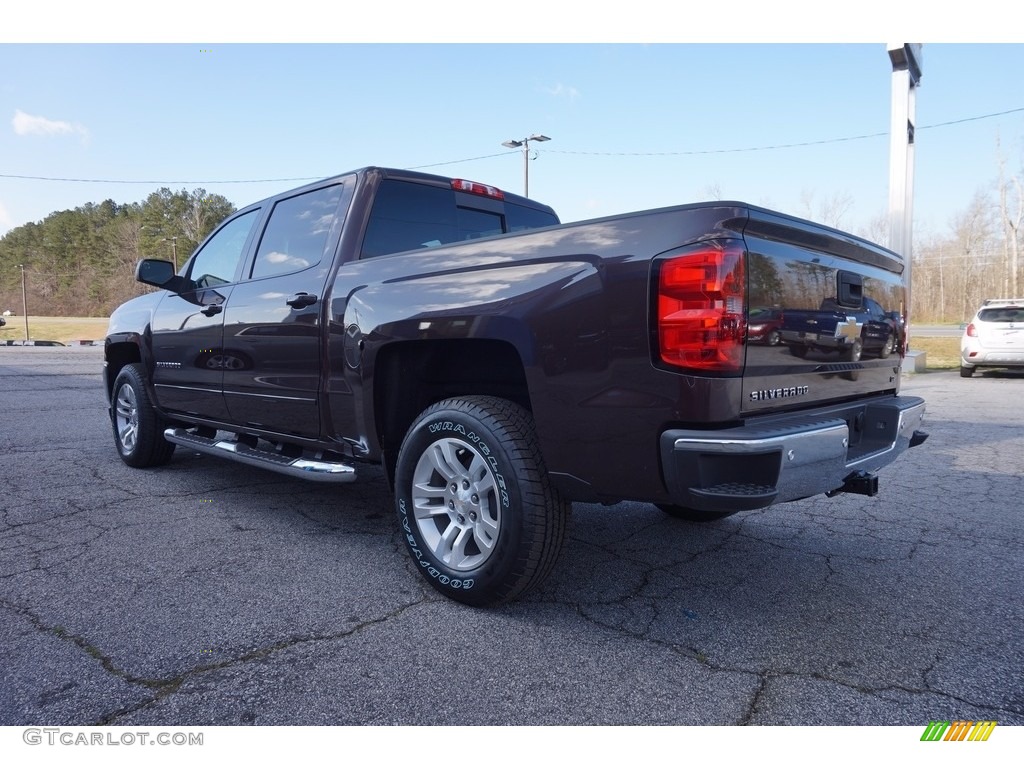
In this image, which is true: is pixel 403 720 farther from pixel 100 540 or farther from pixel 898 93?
pixel 898 93

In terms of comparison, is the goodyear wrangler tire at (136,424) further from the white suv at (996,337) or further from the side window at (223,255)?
the white suv at (996,337)

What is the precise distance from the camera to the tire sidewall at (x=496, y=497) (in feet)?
8.45

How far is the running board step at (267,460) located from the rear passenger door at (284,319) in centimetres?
15

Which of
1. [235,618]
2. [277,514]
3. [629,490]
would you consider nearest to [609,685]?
[629,490]

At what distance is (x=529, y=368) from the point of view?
255 cm

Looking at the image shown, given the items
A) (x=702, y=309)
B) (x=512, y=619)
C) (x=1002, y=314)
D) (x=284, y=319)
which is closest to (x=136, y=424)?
(x=284, y=319)

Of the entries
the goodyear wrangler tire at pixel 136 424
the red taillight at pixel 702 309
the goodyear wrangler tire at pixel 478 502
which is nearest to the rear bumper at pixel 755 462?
the red taillight at pixel 702 309

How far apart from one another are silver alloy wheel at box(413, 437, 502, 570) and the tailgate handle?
158 cm

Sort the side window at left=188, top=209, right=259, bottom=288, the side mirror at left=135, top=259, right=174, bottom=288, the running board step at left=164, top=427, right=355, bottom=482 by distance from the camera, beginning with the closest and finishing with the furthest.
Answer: the running board step at left=164, top=427, right=355, bottom=482 → the side window at left=188, top=209, right=259, bottom=288 → the side mirror at left=135, top=259, right=174, bottom=288

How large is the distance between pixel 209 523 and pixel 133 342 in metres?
Answer: 2.28

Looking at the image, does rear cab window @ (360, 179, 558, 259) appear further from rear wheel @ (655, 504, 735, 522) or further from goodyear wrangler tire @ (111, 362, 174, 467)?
goodyear wrangler tire @ (111, 362, 174, 467)

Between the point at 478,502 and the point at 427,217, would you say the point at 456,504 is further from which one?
the point at 427,217

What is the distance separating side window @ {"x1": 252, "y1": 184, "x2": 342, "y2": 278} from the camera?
3.74 m

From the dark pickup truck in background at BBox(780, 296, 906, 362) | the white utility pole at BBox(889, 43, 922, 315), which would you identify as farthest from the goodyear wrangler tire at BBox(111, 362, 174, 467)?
the white utility pole at BBox(889, 43, 922, 315)
